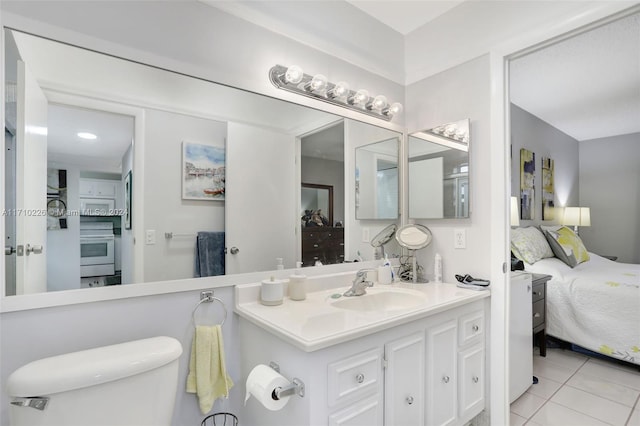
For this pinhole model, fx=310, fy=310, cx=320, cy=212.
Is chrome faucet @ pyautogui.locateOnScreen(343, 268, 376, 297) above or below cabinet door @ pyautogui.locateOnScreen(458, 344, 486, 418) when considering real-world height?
above

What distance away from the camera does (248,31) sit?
59.0 inches

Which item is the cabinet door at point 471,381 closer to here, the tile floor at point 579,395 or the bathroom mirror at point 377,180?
the tile floor at point 579,395

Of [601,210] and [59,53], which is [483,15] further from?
[601,210]

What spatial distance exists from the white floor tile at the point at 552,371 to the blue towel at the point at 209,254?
266 cm

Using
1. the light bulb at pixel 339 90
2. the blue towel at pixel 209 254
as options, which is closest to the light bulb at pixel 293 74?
the light bulb at pixel 339 90

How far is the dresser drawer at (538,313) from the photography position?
2.62m

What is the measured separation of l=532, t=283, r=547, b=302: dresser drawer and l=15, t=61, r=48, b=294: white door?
3.16m

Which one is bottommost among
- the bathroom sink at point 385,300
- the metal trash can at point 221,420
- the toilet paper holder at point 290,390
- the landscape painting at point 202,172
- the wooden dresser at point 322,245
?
the metal trash can at point 221,420

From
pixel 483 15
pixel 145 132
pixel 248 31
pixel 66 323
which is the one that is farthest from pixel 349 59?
pixel 66 323

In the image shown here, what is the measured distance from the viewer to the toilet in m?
0.86

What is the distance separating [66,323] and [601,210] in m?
6.15

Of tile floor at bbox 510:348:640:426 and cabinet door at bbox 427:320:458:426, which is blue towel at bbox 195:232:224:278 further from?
tile floor at bbox 510:348:640:426

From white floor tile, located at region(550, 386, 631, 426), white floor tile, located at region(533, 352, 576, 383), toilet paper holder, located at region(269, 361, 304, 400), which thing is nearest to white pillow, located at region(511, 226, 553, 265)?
white floor tile, located at region(533, 352, 576, 383)

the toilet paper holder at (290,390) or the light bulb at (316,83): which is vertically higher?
the light bulb at (316,83)
